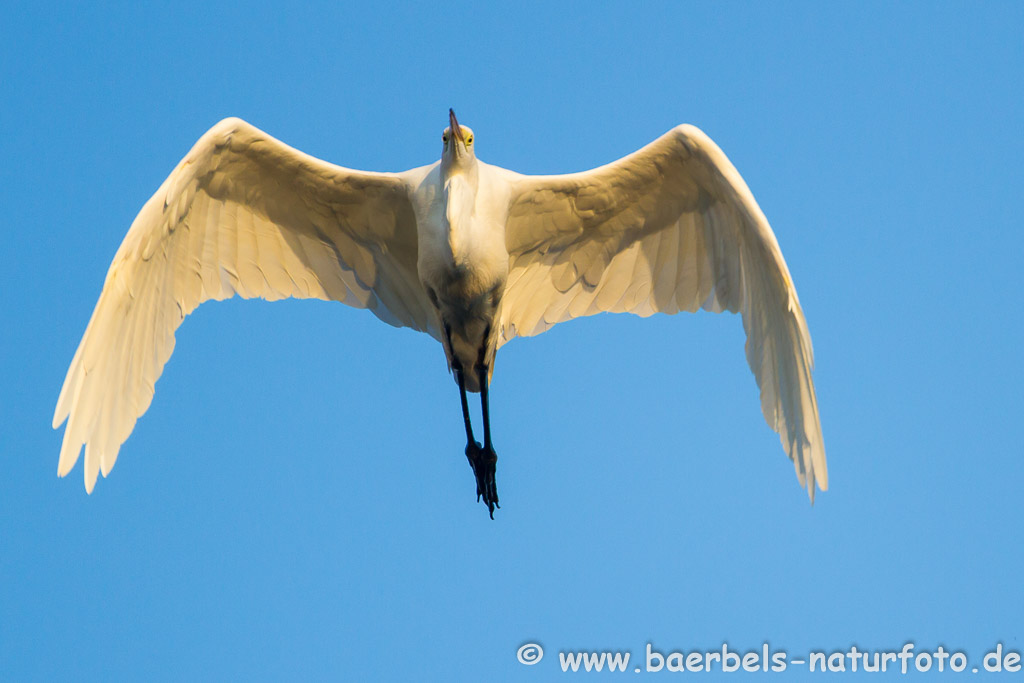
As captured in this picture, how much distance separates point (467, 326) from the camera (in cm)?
1166

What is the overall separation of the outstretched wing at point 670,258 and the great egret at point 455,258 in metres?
0.01

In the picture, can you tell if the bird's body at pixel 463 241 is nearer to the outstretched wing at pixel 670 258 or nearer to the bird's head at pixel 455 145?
the bird's head at pixel 455 145

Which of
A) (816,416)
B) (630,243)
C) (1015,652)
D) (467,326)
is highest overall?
(630,243)

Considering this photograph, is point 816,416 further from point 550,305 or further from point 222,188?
point 222,188

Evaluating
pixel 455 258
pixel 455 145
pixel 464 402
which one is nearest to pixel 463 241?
pixel 455 258

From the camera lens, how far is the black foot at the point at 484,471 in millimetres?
12719

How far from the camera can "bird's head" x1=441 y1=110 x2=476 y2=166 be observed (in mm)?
11055

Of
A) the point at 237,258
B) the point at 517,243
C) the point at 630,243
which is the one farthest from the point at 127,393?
the point at 630,243

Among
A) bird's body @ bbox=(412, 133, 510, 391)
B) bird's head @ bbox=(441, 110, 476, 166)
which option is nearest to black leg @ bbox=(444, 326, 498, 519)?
bird's body @ bbox=(412, 133, 510, 391)

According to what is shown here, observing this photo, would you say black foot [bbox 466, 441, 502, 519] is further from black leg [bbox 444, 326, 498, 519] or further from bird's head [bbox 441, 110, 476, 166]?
bird's head [bbox 441, 110, 476, 166]

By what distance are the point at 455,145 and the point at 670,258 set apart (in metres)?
2.34

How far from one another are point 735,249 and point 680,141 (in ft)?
3.37

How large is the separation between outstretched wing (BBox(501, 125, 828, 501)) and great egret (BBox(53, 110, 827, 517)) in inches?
0.6

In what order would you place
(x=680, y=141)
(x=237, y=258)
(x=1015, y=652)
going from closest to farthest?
(x=1015, y=652) < (x=680, y=141) < (x=237, y=258)
